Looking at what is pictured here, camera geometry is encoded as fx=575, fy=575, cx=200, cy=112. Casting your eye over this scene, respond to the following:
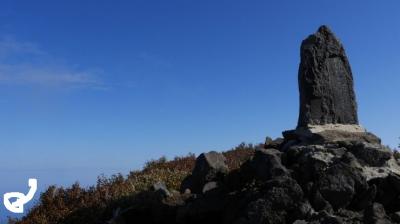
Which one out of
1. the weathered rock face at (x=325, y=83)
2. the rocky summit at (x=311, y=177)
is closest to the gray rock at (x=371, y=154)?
the rocky summit at (x=311, y=177)

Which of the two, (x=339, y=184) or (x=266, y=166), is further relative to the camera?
(x=266, y=166)

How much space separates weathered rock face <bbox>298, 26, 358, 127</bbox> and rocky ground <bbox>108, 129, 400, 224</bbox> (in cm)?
69

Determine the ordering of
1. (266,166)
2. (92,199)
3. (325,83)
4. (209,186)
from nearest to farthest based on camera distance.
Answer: (266,166), (209,186), (325,83), (92,199)

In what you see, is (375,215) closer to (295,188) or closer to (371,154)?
(295,188)

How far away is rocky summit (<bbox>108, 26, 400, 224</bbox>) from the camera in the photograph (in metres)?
11.1

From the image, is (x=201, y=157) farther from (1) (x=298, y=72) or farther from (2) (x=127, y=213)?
(1) (x=298, y=72)

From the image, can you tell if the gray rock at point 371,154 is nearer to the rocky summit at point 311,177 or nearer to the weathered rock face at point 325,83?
the rocky summit at point 311,177

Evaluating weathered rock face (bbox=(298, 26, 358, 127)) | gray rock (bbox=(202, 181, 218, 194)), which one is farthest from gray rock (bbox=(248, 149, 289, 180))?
weathered rock face (bbox=(298, 26, 358, 127))

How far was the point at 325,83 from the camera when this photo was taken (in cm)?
1627

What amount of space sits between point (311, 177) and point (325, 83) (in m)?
4.39

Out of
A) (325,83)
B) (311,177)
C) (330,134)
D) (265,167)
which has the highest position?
(325,83)

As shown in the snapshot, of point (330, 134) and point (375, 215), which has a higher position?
point (330, 134)

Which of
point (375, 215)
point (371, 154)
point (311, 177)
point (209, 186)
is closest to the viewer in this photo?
point (375, 215)

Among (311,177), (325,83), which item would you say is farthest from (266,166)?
(325,83)
